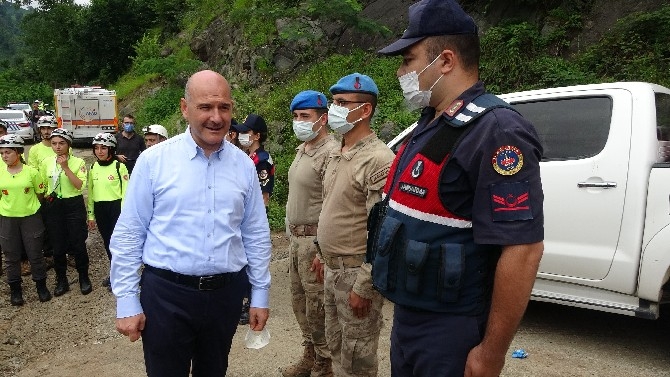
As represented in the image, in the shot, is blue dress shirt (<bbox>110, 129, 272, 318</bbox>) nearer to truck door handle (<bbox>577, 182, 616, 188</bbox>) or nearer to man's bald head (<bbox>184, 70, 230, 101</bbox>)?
man's bald head (<bbox>184, 70, 230, 101</bbox>)

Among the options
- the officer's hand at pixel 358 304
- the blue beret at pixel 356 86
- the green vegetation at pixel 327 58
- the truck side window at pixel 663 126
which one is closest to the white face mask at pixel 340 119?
the blue beret at pixel 356 86

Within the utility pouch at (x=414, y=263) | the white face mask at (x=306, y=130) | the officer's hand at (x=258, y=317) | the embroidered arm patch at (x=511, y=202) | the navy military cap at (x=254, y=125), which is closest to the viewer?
the embroidered arm patch at (x=511, y=202)

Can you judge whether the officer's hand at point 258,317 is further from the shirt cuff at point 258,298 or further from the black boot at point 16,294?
the black boot at point 16,294

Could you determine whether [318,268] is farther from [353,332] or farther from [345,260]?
[353,332]

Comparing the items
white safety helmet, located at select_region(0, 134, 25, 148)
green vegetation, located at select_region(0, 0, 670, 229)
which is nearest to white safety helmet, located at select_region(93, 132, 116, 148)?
white safety helmet, located at select_region(0, 134, 25, 148)

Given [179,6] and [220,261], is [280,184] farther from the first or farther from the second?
[179,6]

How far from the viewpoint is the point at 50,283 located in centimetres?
682

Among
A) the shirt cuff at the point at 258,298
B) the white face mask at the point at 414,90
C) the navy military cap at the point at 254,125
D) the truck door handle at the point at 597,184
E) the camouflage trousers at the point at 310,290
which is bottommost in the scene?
the camouflage trousers at the point at 310,290

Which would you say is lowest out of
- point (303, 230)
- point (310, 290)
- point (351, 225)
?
point (310, 290)

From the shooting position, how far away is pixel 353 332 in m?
2.93

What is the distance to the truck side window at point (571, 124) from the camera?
12.5 ft

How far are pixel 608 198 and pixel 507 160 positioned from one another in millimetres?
2415

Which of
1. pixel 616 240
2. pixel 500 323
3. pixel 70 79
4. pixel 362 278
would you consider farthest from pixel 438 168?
pixel 70 79

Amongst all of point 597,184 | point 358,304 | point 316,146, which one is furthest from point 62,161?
point 597,184
